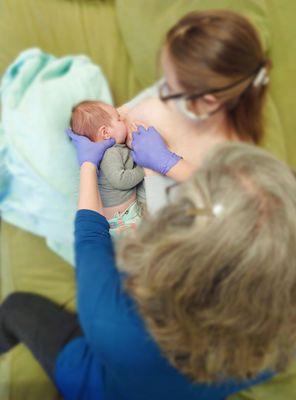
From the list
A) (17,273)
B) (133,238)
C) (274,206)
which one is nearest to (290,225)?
(274,206)

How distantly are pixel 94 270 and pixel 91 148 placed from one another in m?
0.14

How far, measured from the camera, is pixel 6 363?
0.69 m

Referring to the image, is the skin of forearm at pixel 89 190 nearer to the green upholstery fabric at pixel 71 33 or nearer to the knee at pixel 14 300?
the green upholstery fabric at pixel 71 33

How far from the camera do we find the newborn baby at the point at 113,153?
1.28 ft

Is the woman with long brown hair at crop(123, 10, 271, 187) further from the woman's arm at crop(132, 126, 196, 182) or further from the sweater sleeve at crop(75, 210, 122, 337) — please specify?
the sweater sleeve at crop(75, 210, 122, 337)

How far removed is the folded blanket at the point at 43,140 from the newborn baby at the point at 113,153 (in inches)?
2.5

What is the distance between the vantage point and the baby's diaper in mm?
415

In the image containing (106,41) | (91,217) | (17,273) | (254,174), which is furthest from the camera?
(17,273)

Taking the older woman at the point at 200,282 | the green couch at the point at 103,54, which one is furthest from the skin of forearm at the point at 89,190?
the green couch at the point at 103,54

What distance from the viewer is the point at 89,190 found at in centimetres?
43

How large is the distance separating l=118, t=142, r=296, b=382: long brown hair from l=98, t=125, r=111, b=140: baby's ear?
0.10m

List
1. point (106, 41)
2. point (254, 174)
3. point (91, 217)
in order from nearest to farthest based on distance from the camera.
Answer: point (254, 174) < point (91, 217) < point (106, 41)

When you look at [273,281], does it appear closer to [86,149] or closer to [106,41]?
[86,149]

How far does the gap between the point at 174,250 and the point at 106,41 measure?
1.40 ft
